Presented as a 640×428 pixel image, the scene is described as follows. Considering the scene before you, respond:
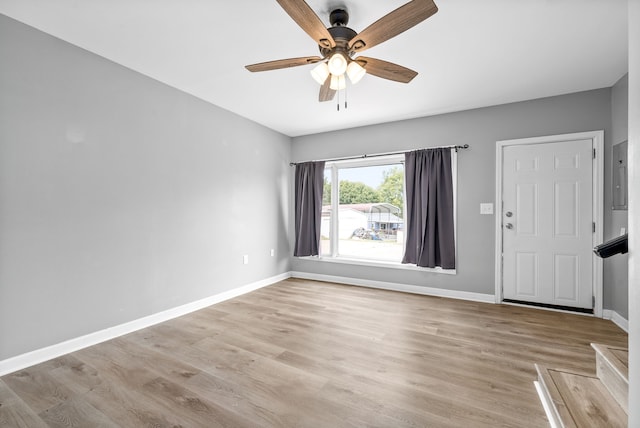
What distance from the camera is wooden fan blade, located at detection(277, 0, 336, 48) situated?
1.59 metres

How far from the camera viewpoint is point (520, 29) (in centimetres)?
225

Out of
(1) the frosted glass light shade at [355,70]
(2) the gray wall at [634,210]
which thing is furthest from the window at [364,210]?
(2) the gray wall at [634,210]

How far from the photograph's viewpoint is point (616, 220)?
3.11 meters

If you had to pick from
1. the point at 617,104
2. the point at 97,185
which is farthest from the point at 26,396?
the point at 617,104

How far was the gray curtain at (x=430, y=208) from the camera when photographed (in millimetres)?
3988

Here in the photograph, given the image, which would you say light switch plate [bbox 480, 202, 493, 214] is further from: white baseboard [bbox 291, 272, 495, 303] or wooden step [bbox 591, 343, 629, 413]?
wooden step [bbox 591, 343, 629, 413]

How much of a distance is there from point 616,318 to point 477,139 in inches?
98.2

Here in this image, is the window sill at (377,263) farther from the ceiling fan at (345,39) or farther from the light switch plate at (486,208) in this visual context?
the ceiling fan at (345,39)

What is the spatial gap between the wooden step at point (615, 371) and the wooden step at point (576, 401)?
39 mm

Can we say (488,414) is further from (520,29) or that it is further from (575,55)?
(575,55)

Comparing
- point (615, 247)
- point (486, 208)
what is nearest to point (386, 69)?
point (615, 247)

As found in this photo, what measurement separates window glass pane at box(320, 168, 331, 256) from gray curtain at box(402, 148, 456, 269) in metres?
1.44

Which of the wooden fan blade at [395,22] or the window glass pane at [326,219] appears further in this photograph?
the window glass pane at [326,219]

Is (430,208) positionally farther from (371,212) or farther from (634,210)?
(634,210)
